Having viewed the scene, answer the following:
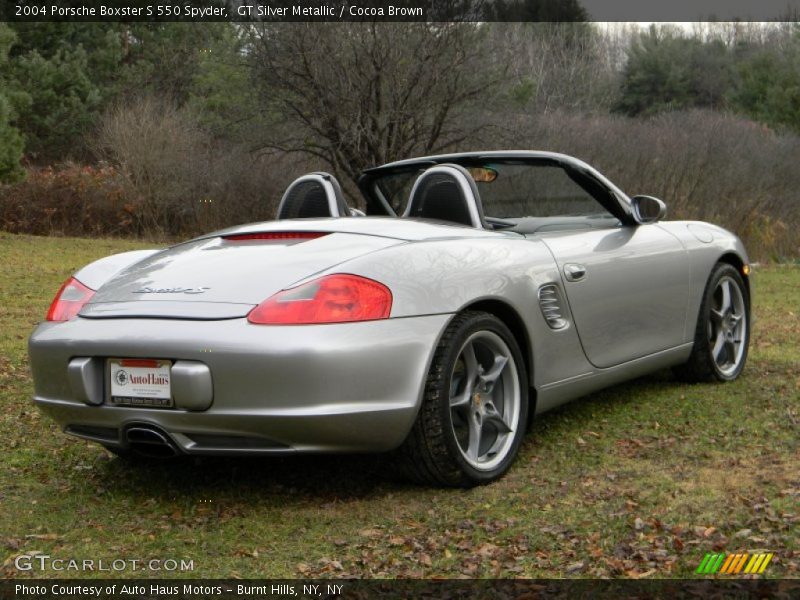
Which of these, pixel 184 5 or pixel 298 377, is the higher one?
pixel 184 5

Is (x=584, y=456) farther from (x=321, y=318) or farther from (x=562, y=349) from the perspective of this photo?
(x=321, y=318)

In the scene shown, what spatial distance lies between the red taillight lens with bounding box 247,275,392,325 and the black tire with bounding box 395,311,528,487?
1.15 ft

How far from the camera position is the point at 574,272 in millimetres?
4859

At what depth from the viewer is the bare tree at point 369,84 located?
905 inches

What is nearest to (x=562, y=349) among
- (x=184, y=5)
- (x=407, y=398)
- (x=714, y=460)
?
(x=714, y=460)

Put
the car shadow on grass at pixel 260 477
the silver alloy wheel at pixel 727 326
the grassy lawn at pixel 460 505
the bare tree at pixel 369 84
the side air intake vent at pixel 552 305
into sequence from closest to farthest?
the grassy lawn at pixel 460 505 < the car shadow on grass at pixel 260 477 < the side air intake vent at pixel 552 305 < the silver alloy wheel at pixel 727 326 < the bare tree at pixel 369 84

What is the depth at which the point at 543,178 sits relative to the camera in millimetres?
5605

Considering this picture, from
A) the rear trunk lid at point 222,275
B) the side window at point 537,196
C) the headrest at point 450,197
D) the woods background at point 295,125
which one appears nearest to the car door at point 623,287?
the side window at point 537,196

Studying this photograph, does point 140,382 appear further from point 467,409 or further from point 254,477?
point 467,409

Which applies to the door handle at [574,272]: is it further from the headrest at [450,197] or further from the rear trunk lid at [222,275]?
the rear trunk lid at [222,275]

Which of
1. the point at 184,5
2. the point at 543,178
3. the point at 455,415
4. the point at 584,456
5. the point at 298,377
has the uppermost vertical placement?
the point at 184,5

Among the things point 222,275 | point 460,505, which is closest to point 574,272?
point 460,505

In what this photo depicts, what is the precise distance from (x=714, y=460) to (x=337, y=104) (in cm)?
1942

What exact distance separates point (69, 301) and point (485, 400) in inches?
69.2
